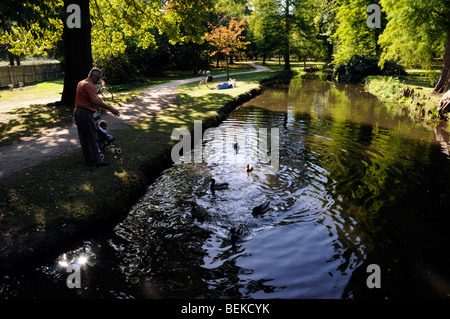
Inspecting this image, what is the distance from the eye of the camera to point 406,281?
501cm

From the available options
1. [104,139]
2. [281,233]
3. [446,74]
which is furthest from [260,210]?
[446,74]

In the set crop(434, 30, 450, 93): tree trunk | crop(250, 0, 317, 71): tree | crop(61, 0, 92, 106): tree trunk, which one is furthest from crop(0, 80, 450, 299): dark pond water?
crop(250, 0, 317, 71): tree

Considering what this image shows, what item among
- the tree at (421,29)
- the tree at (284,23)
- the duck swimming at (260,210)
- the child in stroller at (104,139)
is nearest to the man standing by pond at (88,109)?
the child in stroller at (104,139)

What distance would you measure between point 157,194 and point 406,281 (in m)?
5.92

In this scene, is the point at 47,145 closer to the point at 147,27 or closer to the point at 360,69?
the point at 147,27

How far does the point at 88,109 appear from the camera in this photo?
Result: 7.77 metres

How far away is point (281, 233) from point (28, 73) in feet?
116

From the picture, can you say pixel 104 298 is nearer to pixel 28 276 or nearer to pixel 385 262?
pixel 28 276

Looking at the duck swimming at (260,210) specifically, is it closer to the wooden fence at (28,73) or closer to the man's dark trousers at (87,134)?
the man's dark trousers at (87,134)

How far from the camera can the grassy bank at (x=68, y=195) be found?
18.3ft

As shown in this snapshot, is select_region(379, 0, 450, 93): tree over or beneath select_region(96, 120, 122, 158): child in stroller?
over

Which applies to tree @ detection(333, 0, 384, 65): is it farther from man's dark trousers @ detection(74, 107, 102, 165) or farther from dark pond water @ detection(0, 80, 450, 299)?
man's dark trousers @ detection(74, 107, 102, 165)

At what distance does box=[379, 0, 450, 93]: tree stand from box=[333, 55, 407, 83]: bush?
11.3 metres

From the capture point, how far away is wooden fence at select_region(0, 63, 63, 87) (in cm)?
2741
